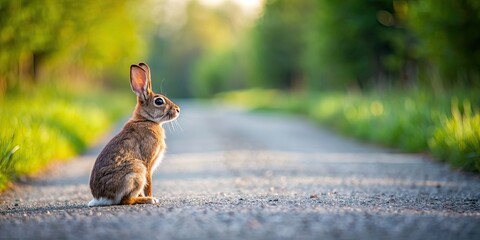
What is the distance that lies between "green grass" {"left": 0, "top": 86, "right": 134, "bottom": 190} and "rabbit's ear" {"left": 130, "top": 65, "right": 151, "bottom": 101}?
230 centimetres

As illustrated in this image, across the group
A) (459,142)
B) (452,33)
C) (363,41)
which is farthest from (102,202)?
(363,41)

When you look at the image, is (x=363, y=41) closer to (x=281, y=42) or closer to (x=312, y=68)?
(x=312, y=68)

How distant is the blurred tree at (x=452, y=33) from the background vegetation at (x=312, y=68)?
0.03m

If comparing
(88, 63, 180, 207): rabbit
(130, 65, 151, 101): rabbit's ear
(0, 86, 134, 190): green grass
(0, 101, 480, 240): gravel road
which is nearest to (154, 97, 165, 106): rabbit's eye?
(88, 63, 180, 207): rabbit

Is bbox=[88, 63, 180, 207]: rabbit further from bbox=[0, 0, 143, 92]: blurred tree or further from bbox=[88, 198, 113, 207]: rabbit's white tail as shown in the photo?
bbox=[0, 0, 143, 92]: blurred tree

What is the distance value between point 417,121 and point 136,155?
31.9 feet

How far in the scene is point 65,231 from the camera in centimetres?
568

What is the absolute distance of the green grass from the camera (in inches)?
415

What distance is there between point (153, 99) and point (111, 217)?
2191mm

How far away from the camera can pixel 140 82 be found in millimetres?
7910

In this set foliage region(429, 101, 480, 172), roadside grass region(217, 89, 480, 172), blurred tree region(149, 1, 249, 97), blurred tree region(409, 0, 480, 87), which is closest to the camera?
foliage region(429, 101, 480, 172)

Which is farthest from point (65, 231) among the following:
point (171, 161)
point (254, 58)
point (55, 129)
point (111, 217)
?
point (254, 58)

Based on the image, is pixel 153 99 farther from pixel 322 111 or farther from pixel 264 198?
pixel 322 111

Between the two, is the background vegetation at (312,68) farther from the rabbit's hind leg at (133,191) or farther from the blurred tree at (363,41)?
the rabbit's hind leg at (133,191)
